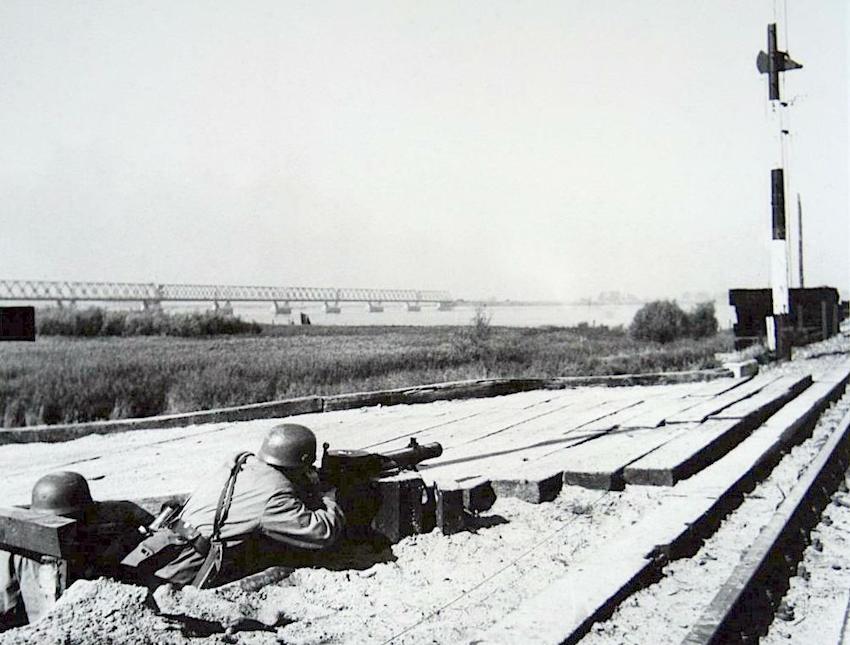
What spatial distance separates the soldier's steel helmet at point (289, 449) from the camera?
16.6 feet

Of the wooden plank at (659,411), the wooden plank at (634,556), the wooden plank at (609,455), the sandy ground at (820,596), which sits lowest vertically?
the sandy ground at (820,596)

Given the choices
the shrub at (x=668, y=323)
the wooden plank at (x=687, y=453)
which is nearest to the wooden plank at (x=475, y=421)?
the wooden plank at (x=687, y=453)

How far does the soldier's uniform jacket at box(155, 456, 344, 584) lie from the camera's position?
4.74 metres

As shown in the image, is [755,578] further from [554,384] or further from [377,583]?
[554,384]

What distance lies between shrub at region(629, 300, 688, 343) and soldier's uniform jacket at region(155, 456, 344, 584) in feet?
121

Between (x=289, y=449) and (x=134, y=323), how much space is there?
37128 mm

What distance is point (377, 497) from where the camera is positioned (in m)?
5.43

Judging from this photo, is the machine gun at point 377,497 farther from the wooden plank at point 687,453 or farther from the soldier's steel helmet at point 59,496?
the wooden plank at point 687,453

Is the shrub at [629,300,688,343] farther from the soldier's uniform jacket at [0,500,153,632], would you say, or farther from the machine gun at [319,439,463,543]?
the soldier's uniform jacket at [0,500,153,632]

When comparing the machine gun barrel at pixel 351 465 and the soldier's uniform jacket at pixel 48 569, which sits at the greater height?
the machine gun barrel at pixel 351 465

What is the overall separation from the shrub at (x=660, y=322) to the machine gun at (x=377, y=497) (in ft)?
118

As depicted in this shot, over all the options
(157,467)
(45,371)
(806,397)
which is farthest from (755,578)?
(45,371)

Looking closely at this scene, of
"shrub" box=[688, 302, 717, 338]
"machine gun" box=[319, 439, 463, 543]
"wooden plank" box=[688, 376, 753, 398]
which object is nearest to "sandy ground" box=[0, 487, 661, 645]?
"machine gun" box=[319, 439, 463, 543]

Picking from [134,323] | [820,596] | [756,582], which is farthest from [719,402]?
[134,323]
